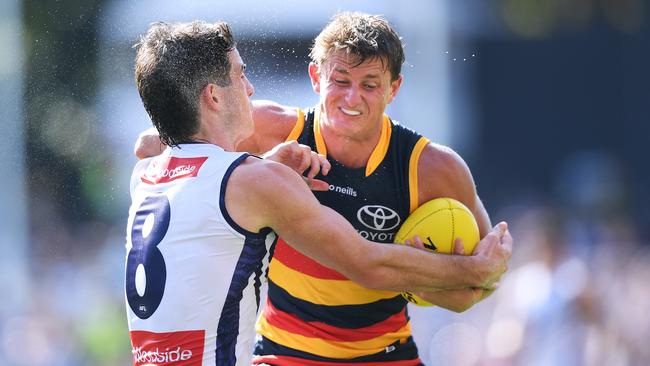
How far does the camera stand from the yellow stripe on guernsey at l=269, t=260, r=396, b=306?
18.2 feet

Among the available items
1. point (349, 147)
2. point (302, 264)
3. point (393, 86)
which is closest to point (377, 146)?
point (349, 147)

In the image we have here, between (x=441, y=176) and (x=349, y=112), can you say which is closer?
(x=349, y=112)

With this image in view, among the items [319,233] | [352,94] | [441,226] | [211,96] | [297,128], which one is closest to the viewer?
[319,233]

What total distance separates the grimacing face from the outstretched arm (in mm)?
869

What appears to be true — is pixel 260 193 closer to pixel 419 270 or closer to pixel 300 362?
pixel 419 270

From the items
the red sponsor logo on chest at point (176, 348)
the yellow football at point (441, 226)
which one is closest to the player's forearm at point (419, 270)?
the yellow football at point (441, 226)

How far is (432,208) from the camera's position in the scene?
17.6 ft

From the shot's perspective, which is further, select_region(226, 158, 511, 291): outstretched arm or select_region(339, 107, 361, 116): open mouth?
select_region(339, 107, 361, 116): open mouth

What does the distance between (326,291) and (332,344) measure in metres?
0.27

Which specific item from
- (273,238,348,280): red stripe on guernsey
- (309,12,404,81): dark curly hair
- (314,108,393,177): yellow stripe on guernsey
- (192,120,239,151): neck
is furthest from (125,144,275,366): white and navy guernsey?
(309,12,404,81): dark curly hair

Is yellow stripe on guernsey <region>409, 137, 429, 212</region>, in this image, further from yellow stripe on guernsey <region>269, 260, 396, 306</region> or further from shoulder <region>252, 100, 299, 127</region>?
shoulder <region>252, 100, 299, 127</region>

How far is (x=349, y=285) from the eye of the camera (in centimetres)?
553

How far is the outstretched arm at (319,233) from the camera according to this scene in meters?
4.32

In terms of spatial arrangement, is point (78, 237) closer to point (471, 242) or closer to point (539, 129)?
point (539, 129)
